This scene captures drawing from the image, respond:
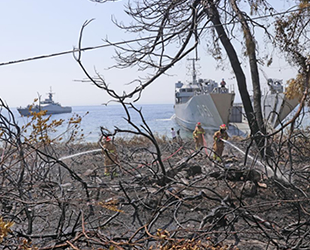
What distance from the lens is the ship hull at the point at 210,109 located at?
83.0 feet

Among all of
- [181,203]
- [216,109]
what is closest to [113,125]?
[181,203]

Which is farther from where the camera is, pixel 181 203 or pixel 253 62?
pixel 253 62

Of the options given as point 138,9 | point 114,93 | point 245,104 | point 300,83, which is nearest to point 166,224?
point 114,93

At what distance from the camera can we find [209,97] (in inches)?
1016

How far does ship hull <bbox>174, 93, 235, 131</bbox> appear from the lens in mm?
25312

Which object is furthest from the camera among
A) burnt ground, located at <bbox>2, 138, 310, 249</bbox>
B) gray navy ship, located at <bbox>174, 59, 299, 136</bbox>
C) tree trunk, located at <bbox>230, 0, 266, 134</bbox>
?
gray navy ship, located at <bbox>174, 59, 299, 136</bbox>

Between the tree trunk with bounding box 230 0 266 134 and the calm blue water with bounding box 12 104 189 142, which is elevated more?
the tree trunk with bounding box 230 0 266 134

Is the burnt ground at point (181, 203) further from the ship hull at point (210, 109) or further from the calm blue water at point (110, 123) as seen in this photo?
the ship hull at point (210, 109)

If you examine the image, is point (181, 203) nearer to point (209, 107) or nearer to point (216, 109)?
point (216, 109)

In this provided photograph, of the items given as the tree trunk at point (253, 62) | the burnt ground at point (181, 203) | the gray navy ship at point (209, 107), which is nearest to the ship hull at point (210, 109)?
the gray navy ship at point (209, 107)

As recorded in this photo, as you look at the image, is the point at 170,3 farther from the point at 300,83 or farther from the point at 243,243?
the point at 243,243

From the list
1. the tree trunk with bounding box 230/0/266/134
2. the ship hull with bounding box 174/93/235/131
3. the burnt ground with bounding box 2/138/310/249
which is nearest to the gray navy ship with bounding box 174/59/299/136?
the ship hull with bounding box 174/93/235/131

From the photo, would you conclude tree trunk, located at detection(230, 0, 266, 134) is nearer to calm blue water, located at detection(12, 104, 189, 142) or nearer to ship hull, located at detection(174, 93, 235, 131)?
calm blue water, located at detection(12, 104, 189, 142)

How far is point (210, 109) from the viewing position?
1059 inches
